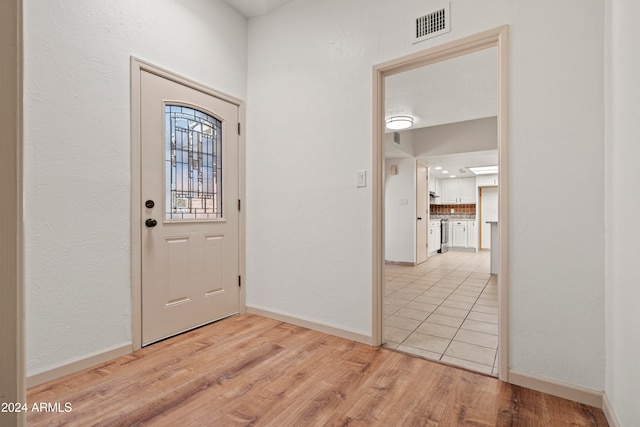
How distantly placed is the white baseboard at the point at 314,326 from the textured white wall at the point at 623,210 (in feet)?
4.51

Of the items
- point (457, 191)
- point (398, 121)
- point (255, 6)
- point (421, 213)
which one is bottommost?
point (421, 213)

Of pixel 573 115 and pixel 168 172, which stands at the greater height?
pixel 573 115

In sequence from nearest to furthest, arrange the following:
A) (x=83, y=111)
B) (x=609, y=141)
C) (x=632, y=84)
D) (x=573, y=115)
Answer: (x=632, y=84)
(x=609, y=141)
(x=573, y=115)
(x=83, y=111)

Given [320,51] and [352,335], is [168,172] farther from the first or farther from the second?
[352,335]

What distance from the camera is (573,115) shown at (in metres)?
1.67

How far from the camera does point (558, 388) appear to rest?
5.56 feet

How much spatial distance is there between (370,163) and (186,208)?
151 cm

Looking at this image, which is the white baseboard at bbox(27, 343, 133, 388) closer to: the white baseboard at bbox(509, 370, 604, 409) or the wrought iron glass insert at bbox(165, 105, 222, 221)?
the wrought iron glass insert at bbox(165, 105, 222, 221)

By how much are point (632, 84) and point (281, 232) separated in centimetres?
236

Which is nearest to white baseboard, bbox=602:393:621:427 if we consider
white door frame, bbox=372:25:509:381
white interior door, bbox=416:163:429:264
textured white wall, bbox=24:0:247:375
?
white door frame, bbox=372:25:509:381

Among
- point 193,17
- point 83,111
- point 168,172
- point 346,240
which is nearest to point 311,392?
point 346,240

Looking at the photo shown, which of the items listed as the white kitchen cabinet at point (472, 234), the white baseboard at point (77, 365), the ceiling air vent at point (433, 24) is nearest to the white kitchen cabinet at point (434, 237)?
the white kitchen cabinet at point (472, 234)

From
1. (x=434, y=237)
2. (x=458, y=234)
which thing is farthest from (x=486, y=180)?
(x=434, y=237)
